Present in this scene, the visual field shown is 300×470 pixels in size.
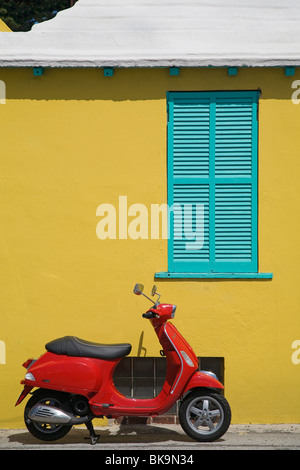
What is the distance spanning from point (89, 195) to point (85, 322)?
1.33 metres

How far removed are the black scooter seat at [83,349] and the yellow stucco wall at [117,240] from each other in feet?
2.39

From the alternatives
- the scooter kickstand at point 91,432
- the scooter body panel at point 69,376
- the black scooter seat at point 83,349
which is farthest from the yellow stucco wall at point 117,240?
the scooter kickstand at point 91,432

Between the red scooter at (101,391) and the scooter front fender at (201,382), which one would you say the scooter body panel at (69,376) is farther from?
the scooter front fender at (201,382)

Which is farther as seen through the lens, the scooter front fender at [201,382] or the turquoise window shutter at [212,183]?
the turquoise window shutter at [212,183]

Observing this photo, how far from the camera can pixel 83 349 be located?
22.1 feet

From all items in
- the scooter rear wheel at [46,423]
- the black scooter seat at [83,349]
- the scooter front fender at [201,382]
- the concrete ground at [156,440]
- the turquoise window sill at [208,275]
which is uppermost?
the turquoise window sill at [208,275]

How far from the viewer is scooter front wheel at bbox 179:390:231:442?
672cm

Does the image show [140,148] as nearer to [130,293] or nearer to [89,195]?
[89,195]

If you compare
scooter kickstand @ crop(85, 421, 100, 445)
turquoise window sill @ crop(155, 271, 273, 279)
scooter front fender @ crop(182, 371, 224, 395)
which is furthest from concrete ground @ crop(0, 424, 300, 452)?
turquoise window sill @ crop(155, 271, 273, 279)

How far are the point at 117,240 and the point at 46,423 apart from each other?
6.52 ft

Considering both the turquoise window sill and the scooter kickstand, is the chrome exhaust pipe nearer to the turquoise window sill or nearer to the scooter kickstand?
the scooter kickstand

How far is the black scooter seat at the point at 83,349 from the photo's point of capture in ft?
22.1

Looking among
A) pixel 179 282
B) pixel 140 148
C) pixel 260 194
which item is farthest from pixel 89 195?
pixel 260 194

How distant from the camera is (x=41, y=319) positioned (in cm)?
753
